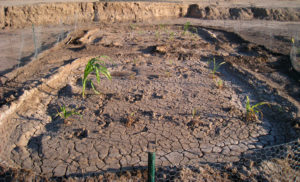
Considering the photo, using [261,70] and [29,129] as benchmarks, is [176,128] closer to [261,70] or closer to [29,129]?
[29,129]

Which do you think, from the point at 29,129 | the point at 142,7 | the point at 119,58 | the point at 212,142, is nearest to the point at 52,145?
the point at 29,129

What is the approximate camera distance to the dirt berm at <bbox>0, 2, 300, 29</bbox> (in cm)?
796

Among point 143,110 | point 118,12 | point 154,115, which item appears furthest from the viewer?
point 118,12

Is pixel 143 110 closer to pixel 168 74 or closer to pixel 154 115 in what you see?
pixel 154 115

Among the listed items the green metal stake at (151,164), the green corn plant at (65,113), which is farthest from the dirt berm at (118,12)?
the green metal stake at (151,164)

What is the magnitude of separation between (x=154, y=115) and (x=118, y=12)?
6.28m

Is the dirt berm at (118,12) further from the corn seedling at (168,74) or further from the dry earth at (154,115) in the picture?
the corn seedling at (168,74)

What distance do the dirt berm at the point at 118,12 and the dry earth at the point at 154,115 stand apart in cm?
212

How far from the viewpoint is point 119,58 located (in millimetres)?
5895

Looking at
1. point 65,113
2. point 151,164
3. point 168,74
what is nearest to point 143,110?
point 65,113

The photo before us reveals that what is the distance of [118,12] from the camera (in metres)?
9.26

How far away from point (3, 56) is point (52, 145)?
135 inches

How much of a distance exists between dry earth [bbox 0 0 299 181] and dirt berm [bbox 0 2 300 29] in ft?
6.95

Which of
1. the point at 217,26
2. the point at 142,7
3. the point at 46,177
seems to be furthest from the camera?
the point at 142,7
